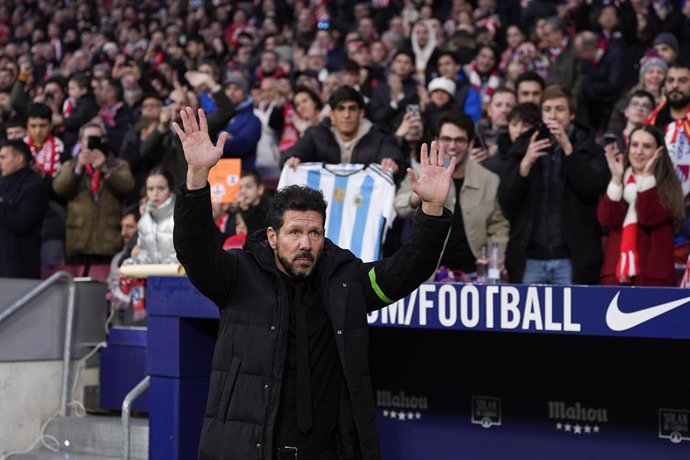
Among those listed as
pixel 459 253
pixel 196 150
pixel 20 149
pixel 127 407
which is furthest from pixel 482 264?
pixel 20 149

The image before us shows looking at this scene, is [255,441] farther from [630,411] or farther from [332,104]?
[332,104]

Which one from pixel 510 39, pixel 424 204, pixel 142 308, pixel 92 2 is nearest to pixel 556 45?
pixel 510 39

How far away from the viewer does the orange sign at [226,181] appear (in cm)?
908

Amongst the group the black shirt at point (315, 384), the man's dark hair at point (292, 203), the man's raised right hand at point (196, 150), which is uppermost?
the man's raised right hand at point (196, 150)

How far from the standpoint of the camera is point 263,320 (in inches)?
192

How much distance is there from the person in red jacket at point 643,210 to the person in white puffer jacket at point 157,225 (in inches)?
126

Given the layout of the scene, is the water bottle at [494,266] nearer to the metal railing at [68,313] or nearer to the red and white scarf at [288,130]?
the metal railing at [68,313]

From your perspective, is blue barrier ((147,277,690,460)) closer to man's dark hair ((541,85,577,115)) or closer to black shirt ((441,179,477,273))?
black shirt ((441,179,477,273))

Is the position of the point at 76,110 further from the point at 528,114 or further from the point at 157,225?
the point at 528,114

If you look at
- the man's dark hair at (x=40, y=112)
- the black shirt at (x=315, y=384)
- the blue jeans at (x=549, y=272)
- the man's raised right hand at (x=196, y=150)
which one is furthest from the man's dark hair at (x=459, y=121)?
the man's dark hair at (x=40, y=112)

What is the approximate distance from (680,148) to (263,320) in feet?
13.5

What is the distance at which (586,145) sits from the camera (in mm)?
7730

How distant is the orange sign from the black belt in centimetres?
448

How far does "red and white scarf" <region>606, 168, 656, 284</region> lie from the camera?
22.7ft
